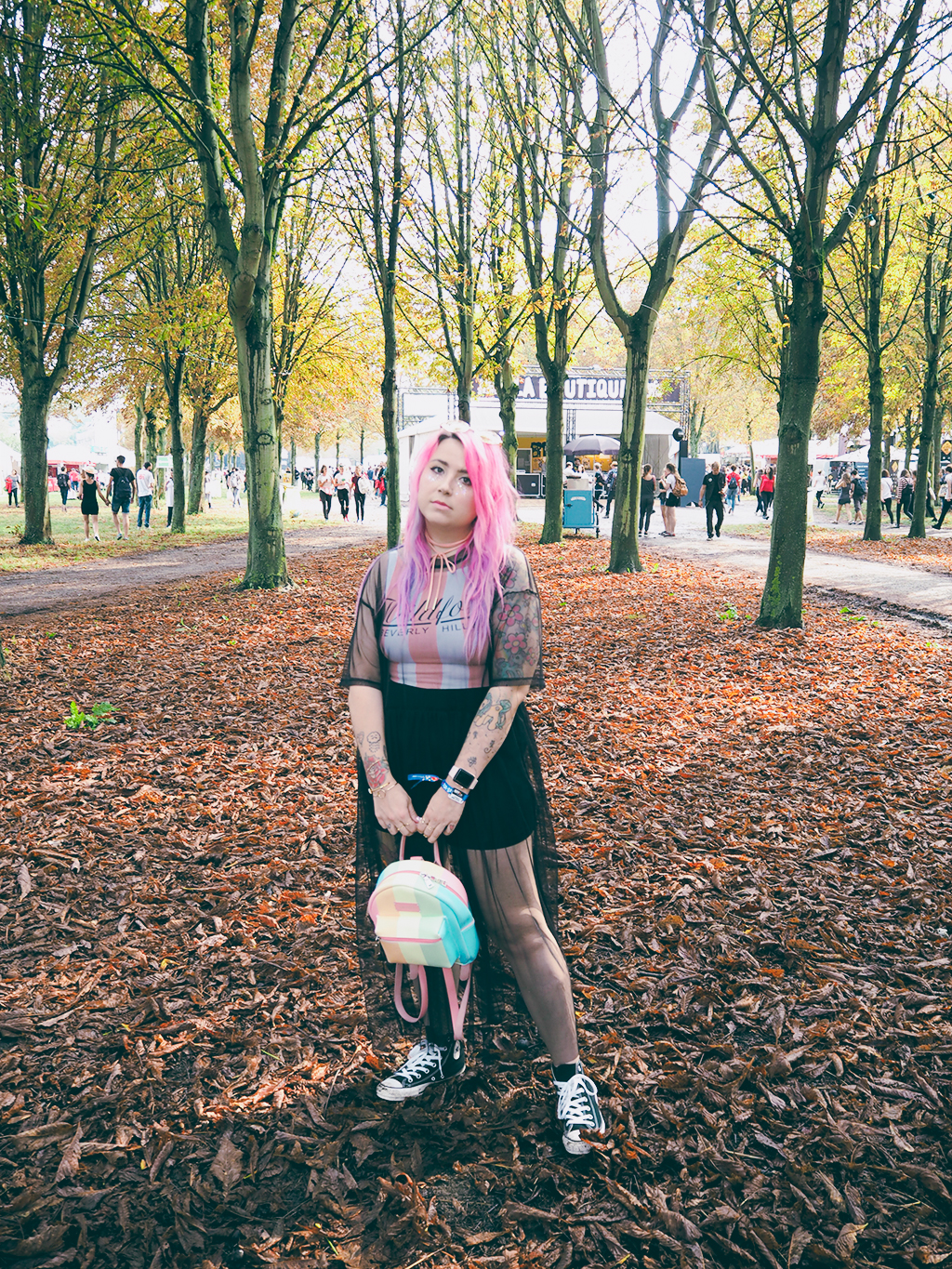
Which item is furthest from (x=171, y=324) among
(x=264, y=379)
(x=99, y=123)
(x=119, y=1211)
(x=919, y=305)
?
(x=119, y=1211)

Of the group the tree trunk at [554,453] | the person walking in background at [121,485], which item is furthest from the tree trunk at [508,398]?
the person walking in background at [121,485]

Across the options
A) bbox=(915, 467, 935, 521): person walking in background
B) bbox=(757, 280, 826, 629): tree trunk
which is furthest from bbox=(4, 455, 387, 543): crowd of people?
bbox=(915, 467, 935, 521): person walking in background

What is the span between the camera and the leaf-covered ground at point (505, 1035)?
7.57 ft

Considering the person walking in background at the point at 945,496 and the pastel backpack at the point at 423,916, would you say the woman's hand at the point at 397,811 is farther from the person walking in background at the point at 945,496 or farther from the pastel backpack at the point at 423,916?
the person walking in background at the point at 945,496

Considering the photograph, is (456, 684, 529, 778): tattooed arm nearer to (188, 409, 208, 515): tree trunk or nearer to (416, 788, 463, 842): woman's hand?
(416, 788, 463, 842): woman's hand

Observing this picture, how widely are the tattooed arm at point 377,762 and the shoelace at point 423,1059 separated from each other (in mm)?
849

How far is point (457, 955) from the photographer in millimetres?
2271

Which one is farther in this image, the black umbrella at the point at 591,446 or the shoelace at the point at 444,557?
the black umbrella at the point at 591,446

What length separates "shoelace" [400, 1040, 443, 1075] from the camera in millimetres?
2806

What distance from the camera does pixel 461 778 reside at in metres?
2.34

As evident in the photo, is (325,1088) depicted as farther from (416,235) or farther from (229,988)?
(416,235)

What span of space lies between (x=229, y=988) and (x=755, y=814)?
2944 millimetres

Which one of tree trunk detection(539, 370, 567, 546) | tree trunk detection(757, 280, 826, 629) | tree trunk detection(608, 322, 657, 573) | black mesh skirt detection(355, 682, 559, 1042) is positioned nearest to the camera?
black mesh skirt detection(355, 682, 559, 1042)

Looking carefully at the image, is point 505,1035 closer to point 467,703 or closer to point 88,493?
point 467,703
